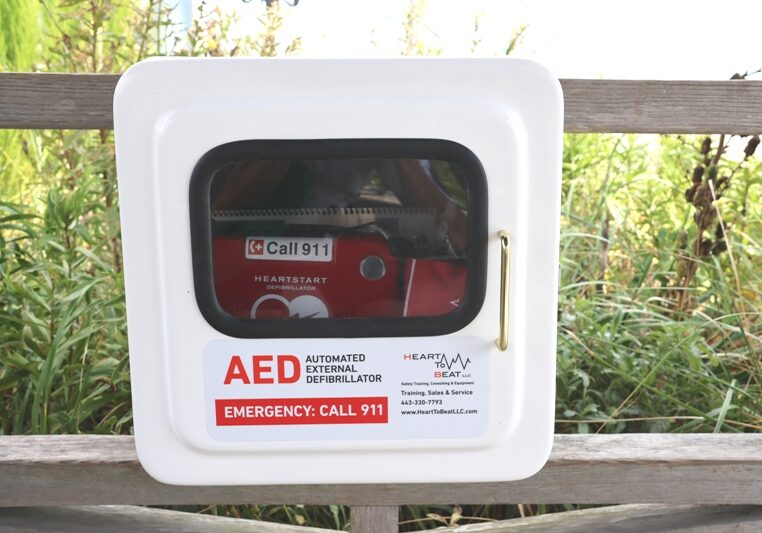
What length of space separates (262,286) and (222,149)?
19 centimetres

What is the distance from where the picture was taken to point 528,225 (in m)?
0.90

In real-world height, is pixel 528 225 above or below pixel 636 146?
above

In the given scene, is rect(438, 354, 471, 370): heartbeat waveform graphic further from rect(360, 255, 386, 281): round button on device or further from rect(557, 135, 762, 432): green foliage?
rect(557, 135, 762, 432): green foliage

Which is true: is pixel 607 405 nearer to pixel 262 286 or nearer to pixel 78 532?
pixel 262 286

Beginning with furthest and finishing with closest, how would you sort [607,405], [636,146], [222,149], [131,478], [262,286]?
[636,146], [607,405], [131,478], [262,286], [222,149]

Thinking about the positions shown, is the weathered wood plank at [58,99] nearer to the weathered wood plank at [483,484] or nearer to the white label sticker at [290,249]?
the white label sticker at [290,249]

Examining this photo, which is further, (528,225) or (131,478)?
(131,478)

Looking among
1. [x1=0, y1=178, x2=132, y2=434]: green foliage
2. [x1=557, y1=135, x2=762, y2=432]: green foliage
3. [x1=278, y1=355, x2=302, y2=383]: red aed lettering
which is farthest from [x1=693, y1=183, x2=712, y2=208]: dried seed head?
[x1=0, y1=178, x2=132, y2=434]: green foliage

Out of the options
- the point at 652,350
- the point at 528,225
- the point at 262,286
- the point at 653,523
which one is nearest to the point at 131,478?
the point at 262,286

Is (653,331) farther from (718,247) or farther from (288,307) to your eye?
(288,307)

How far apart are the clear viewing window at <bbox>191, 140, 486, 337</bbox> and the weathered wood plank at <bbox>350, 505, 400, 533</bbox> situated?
38cm

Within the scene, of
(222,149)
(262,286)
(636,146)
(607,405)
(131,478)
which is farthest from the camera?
(636,146)

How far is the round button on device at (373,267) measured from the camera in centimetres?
94

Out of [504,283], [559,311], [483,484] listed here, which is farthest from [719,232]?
[504,283]
